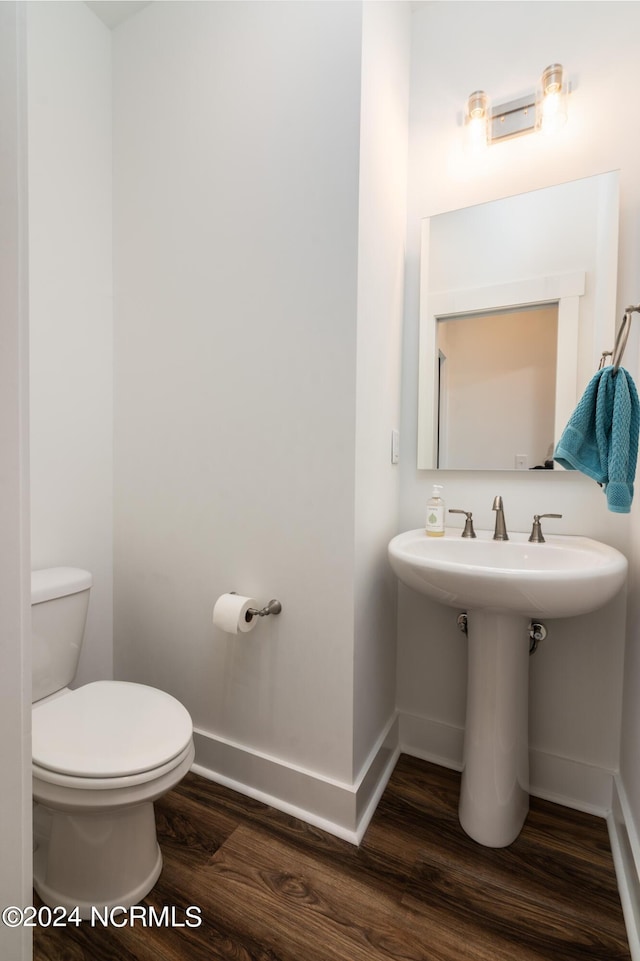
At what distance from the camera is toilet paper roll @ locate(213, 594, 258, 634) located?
1.26m

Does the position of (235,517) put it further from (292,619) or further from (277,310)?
(277,310)

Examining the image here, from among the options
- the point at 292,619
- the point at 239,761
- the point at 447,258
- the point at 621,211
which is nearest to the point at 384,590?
the point at 292,619

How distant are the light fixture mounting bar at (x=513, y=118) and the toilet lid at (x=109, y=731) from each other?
2.03 metres

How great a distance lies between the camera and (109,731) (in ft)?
3.55

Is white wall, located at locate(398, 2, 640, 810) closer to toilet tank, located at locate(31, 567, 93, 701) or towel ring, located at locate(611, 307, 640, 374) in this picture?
towel ring, located at locate(611, 307, 640, 374)

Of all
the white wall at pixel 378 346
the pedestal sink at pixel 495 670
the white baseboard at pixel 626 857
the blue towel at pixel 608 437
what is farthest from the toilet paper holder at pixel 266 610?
the white baseboard at pixel 626 857

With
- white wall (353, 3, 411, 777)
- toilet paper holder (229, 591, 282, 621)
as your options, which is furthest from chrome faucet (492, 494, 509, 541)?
toilet paper holder (229, 591, 282, 621)

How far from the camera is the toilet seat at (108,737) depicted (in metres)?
0.95

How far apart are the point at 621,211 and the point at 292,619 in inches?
62.6

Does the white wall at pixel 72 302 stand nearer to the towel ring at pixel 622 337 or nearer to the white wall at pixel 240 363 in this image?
the white wall at pixel 240 363

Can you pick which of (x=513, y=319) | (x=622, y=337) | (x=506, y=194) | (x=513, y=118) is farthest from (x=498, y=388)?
(x=513, y=118)

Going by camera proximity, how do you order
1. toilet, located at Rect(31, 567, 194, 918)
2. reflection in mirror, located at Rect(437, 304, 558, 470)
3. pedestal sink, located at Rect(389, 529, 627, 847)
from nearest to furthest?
A: toilet, located at Rect(31, 567, 194, 918) → pedestal sink, located at Rect(389, 529, 627, 847) → reflection in mirror, located at Rect(437, 304, 558, 470)

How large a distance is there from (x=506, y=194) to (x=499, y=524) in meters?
1.11

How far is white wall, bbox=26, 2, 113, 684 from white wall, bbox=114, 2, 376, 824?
0.06 meters
